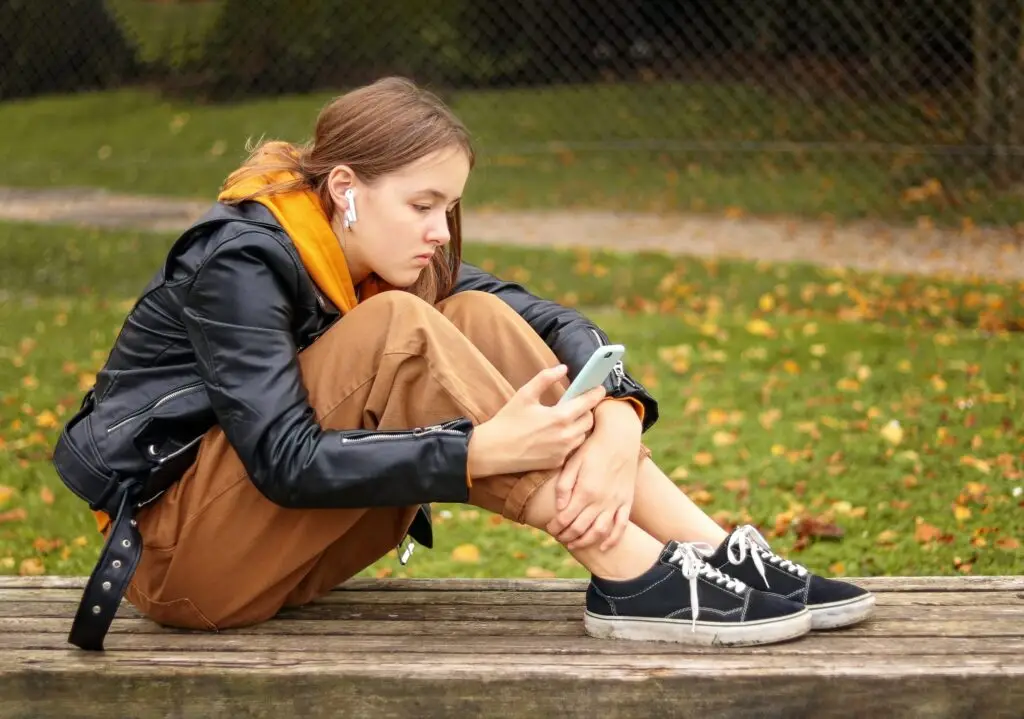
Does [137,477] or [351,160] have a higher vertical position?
[351,160]

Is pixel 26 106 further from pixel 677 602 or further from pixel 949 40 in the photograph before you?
pixel 677 602

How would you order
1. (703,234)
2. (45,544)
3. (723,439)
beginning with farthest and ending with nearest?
(703,234)
(723,439)
(45,544)

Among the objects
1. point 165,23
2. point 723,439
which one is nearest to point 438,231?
point 723,439

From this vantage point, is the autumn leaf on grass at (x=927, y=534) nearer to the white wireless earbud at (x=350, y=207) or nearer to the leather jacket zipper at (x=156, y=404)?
the white wireless earbud at (x=350, y=207)

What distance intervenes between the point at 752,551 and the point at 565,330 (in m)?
0.62

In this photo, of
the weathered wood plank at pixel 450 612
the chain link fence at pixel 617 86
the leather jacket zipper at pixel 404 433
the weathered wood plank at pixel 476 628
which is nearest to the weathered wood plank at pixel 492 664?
the weathered wood plank at pixel 476 628

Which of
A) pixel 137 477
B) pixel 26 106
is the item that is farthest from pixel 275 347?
pixel 26 106

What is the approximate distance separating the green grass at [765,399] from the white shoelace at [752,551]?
1466 millimetres

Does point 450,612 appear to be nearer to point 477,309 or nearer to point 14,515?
point 477,309

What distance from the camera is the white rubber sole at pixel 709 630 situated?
7.84 feet

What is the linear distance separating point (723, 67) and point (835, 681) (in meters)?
9.05

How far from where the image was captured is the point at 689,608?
7.89 ft

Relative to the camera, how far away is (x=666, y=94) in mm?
11328

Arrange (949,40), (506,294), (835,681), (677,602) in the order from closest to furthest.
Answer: (835,681)
(677,602)
(506,294)
(949,40)
